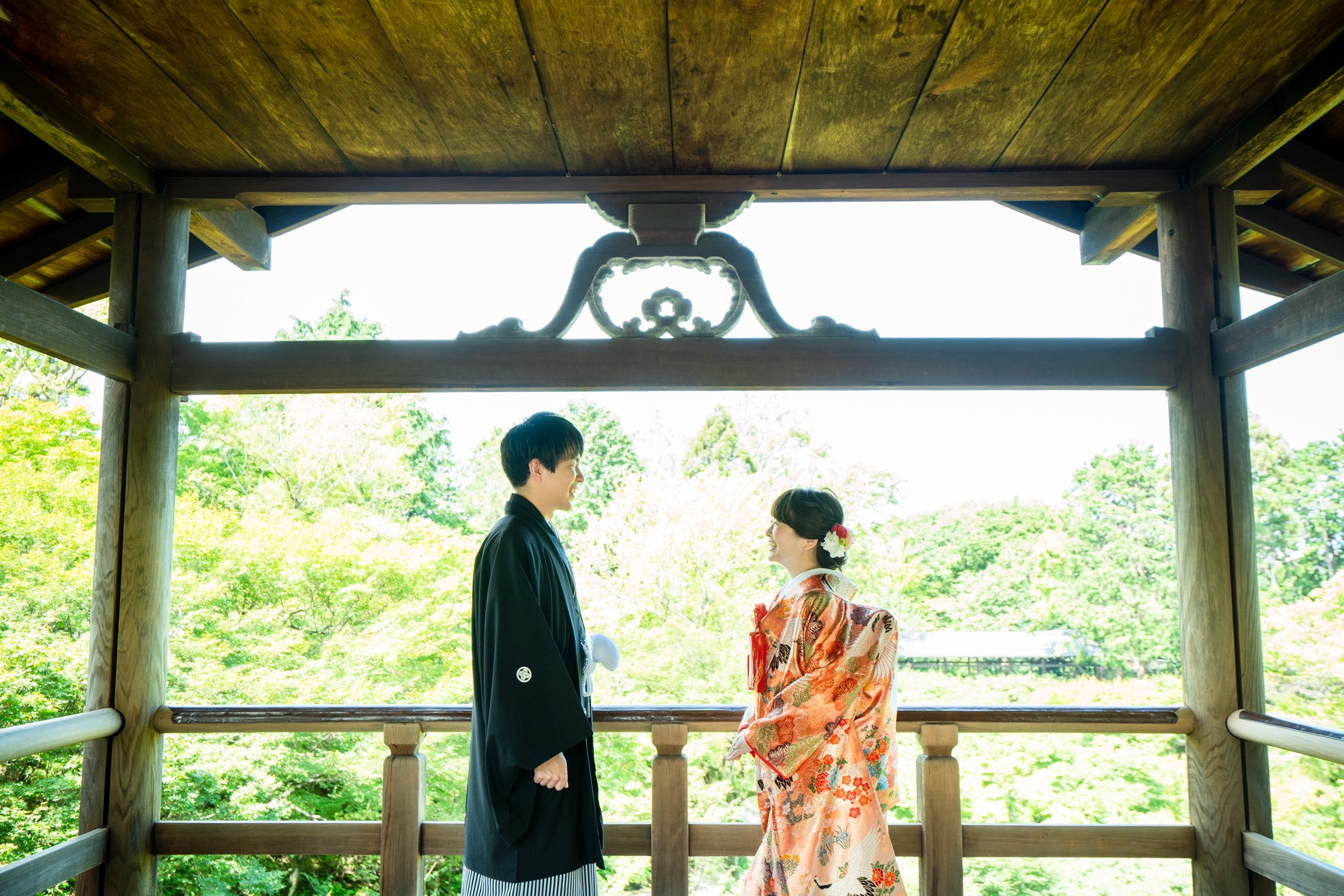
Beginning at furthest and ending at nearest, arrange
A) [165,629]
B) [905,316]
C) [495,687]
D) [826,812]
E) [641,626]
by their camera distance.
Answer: [905,316]
[641,626]
[165,629]
[826,812]
[495,687]

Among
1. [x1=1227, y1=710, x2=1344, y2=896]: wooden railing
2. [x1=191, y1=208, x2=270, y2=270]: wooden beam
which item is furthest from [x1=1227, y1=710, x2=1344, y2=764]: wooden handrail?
[x1=191, y1=208, x2=270, y2=270]: wooden beam

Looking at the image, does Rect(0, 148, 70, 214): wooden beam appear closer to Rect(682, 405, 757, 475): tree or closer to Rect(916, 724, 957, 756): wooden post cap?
Rect(916, 724, 957, 756): wooden post cap

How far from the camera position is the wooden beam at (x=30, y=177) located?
2752 millimetres

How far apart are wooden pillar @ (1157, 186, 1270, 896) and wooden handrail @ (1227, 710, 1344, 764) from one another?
0.07 m

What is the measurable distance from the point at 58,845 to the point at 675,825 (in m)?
1.70

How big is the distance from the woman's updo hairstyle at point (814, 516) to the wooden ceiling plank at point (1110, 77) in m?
1.24

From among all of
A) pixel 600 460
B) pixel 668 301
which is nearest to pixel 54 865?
pixel 668 301

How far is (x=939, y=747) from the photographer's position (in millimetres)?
2432

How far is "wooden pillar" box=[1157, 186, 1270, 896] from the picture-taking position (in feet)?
8.00

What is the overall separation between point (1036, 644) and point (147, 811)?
8.07 meters

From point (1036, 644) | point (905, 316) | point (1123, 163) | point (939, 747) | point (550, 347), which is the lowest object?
point (1036, 644)

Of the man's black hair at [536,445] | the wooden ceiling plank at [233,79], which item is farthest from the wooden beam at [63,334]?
the man's black hair at [536,445]

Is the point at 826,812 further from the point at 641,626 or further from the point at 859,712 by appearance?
the point at 641,626

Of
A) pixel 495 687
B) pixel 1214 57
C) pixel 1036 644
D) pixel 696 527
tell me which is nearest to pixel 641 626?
pixel 696 527
